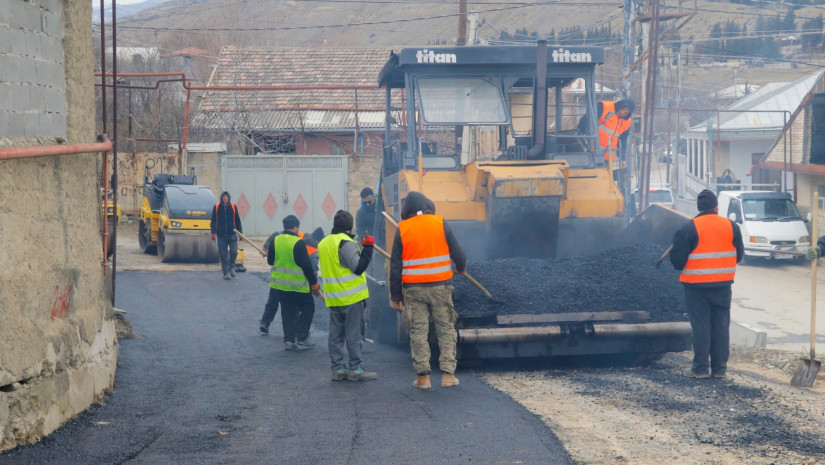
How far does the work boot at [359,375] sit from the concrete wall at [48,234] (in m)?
1.94

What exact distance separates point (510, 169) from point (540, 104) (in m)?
0.74

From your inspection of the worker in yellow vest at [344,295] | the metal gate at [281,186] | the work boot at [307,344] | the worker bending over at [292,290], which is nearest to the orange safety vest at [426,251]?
the worker in yellow vest at [344,295]

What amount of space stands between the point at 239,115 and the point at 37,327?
77.0 ft

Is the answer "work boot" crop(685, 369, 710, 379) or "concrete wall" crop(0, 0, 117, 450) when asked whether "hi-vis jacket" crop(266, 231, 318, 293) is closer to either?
"concrete wall" crop(0, 0, 117, 450)

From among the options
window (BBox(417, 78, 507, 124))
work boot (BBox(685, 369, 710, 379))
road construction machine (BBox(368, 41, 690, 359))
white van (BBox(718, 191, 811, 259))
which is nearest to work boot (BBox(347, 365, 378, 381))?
road construction machine (BBox(368, 41, 690, 359))

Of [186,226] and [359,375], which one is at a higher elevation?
[186,226]

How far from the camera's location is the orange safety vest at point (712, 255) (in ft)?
25.9

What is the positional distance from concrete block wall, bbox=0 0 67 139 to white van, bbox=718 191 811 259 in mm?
18694

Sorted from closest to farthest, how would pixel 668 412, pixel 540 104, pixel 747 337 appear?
pixel 668 412 < pixel 540 104 < pixel 747 337

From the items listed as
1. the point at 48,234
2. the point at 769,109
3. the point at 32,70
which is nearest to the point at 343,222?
the point at 48,234

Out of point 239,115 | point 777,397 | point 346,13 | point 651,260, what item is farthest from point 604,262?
point 346,13

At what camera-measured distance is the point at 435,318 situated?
7520mm

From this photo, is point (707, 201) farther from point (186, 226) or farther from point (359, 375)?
point (186, 226)

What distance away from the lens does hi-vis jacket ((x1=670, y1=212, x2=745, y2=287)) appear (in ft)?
25.9
